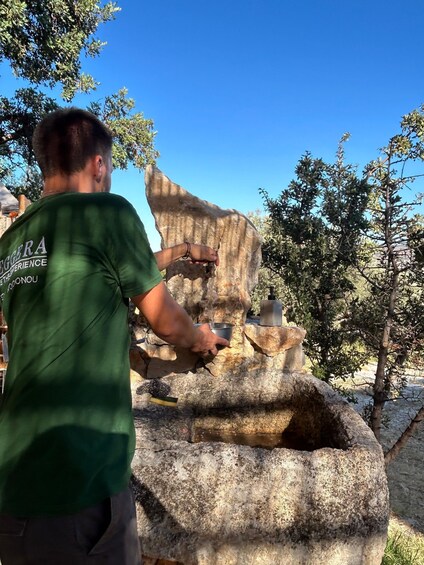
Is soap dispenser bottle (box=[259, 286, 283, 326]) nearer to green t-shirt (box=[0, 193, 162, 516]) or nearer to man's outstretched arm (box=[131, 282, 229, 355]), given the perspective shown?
man's outstretched arm (box=[131, 282, 229, 355])

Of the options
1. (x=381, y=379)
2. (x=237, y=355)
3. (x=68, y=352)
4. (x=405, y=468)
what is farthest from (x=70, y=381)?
(x=405, y=468)

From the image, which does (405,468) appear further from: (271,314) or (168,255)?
(168,255)

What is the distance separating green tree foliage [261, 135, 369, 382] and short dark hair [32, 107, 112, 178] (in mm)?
5096

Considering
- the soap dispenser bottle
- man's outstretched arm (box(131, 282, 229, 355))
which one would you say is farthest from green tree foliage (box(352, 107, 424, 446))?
man's outstretched arm (box(131, 282, 229, 355))

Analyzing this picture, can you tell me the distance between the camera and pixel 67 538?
741 mm

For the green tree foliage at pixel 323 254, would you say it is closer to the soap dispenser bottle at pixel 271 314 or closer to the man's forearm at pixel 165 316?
the soap dispenser bottle at pixel 271 314

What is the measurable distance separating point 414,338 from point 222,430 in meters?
3.74

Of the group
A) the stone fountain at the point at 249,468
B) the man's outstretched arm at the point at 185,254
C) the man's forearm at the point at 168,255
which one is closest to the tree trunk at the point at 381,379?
the stone fountain at the point at 249,468

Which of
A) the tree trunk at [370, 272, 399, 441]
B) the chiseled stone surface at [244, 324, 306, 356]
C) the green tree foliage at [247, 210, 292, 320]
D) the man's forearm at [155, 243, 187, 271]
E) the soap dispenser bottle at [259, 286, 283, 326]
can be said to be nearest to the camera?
the man's forearm at [155, 243, 187, 271]

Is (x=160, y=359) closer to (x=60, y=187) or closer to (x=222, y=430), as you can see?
(x=222, y=430)

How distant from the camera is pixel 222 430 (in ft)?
9.24

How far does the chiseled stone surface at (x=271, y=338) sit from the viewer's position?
3109 millimetres

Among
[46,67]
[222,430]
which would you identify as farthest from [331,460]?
[46,67]

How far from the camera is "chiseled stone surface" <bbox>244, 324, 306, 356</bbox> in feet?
10.2
